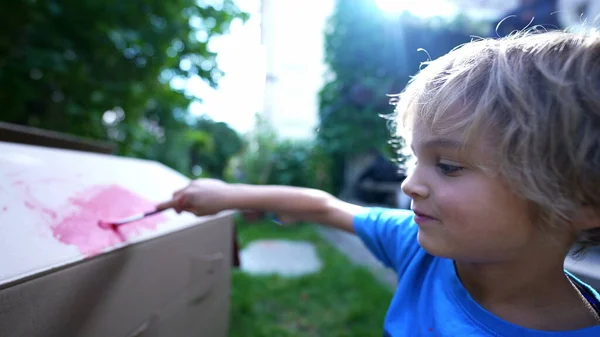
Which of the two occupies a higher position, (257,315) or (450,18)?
(450,18)

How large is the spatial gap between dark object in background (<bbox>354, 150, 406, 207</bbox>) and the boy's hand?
240 centimetres

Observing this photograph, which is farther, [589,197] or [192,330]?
[192,330]

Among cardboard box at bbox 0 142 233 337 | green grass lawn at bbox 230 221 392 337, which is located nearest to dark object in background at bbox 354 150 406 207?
green grass lawn at bbox 230 221 392 337

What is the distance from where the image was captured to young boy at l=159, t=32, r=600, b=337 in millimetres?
455

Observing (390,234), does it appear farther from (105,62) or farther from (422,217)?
(105,62)

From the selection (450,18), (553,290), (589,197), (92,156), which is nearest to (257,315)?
(92,156)

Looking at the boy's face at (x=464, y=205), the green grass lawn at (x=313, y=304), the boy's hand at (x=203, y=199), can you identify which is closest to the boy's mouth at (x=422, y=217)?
the boy's face at (x=464, y=205)

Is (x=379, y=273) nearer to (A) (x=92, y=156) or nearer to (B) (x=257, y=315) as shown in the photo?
(B) (x=257, y=315)

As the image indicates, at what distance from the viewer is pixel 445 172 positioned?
524mm

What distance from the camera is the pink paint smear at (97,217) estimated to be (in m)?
0.69

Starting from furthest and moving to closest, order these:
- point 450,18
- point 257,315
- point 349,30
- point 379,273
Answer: point 349,30 → point 450,18 → point 379,273 → point 257,315

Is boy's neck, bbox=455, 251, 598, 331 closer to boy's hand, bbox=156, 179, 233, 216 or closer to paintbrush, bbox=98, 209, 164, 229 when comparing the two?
boy's hand, bbox=156, 179, 233, 216

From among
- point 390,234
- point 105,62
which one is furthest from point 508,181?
point 105,62

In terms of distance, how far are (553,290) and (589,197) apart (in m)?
0.17
